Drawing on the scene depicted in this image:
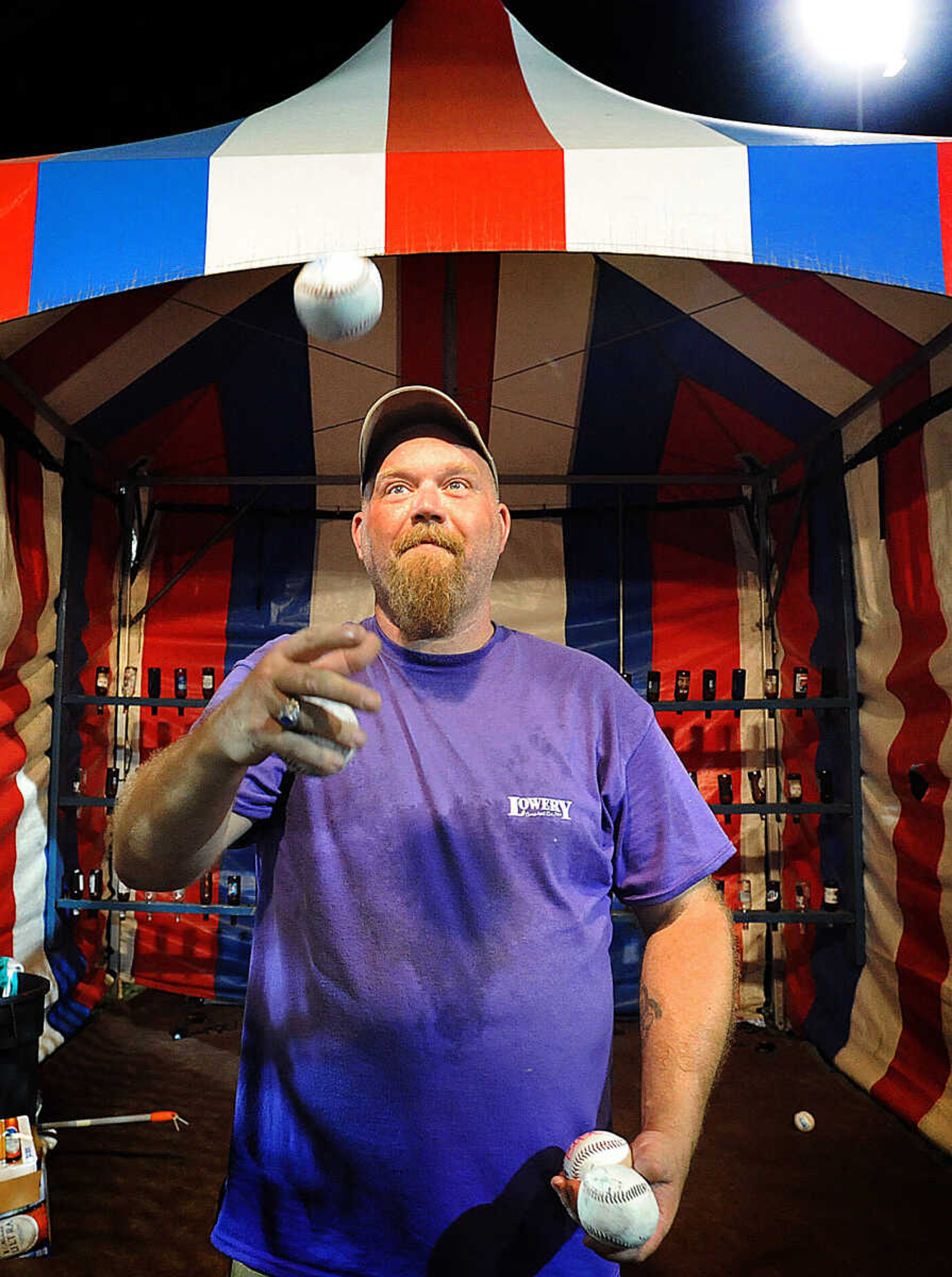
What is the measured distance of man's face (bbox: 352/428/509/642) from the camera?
1268 mm

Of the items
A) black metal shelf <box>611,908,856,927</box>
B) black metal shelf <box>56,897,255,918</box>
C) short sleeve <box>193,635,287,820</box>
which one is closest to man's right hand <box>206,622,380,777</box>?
short sleeve <box>193,635,287,820</box>

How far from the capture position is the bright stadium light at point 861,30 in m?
4.32

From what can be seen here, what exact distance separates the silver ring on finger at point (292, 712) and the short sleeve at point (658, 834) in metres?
0.60

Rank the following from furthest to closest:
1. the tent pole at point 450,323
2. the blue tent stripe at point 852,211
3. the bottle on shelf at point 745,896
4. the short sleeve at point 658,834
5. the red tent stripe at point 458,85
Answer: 1. the bottle on shelf at point 745,896
2. the tent pole at point 450,323
3. the red tent stripe at point 458,85
4. the blue tent stripe at point 852,211
5. the short sleeve at point 658,834

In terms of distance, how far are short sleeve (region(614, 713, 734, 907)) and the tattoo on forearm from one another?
0.42ft

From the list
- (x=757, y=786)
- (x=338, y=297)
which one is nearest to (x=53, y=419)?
(x=338, y=297)

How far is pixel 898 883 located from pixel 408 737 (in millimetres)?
3027

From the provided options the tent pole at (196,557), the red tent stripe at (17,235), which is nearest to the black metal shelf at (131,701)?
the tent pole at (196,557)

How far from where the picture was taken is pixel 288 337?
3689 millimetres

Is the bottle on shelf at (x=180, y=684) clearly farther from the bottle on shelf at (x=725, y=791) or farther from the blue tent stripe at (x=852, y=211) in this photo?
the blue tent stripe at (x=852, y=211)

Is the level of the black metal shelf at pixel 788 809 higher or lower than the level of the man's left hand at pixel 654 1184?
higher

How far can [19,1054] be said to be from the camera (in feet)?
8.68

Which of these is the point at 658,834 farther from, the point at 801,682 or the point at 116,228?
the point at 801,682

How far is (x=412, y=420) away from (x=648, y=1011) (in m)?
1.01
